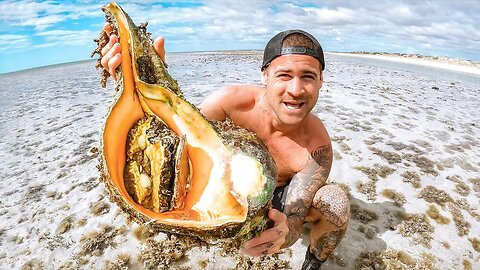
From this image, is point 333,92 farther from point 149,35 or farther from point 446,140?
point 149,35

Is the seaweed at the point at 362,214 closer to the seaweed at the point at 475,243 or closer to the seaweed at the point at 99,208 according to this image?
the seaweed at the point at 475,243

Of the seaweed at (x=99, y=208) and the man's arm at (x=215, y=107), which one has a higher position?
the man's arm at (x=215, y=107)

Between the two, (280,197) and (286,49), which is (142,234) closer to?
(280,197)

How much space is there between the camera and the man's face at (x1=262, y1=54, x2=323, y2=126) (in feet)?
8.17

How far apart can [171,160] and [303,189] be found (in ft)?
4.98

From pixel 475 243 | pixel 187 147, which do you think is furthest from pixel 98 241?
pixel 475 243

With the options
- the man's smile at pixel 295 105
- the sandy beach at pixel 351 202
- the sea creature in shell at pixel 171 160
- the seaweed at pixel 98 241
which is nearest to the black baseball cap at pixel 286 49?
the man's smile at pixel 295 105

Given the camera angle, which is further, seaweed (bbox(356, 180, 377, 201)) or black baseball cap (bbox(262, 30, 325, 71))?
seaweed (bbox(356, 180, 377, 201))

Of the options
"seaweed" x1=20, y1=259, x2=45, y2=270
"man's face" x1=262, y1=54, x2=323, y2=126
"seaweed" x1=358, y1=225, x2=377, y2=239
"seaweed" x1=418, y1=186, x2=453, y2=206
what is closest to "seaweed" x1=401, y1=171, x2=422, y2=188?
"seaweed" x1=418, y1=186, x2=453, y2=206

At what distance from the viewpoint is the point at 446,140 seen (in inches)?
239

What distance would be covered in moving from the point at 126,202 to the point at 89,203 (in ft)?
8.55

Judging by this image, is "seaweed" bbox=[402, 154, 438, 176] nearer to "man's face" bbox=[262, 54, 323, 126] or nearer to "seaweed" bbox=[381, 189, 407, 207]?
"seaweed" bbox=[381, 189, 407, 207]

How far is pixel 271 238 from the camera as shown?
189cm

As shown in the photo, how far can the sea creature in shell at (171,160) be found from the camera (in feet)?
4.85
